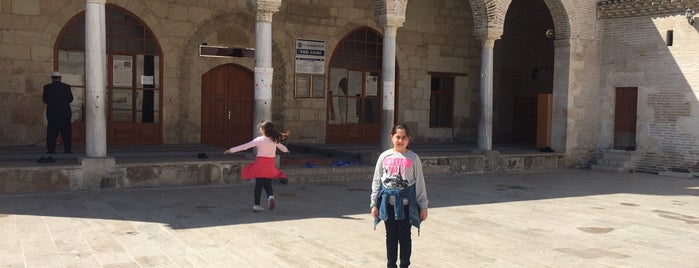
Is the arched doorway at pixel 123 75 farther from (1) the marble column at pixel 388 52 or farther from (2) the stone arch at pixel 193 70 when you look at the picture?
(1) the marble column at pixel 388 52

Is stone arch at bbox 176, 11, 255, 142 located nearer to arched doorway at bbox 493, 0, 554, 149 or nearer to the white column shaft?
the white column shaft

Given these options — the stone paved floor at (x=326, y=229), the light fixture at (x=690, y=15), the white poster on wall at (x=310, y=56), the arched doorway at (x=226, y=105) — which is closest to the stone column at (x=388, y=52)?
the stone paved floor at (x=326, y=229)

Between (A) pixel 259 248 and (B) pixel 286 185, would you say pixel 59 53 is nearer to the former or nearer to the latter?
(B) pixel 286 185

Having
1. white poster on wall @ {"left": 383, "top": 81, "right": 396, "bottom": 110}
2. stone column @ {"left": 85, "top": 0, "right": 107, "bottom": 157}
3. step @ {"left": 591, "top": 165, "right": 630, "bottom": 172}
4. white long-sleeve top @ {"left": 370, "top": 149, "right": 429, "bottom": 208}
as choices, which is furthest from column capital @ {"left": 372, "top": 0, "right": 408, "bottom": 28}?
white long-sleeve top @ {"left": 370, "top": 149, "right": 429, "bottom": 208}

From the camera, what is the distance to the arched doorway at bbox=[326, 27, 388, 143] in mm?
15258

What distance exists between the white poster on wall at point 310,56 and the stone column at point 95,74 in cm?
607

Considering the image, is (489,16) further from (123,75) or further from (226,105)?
(123,75)

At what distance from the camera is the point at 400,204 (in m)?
4.46

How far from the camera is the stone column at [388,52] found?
1154 cm

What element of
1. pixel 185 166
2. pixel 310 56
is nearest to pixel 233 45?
pixel 310 56

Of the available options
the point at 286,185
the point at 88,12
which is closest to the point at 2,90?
the point at 88,12

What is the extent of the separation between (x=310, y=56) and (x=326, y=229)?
28.2 ft

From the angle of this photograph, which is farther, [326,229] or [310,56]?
[310,56]

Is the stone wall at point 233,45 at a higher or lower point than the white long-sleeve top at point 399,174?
higher
